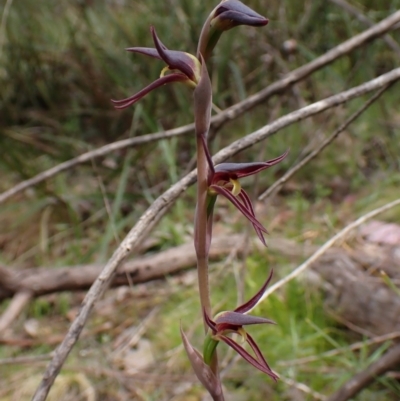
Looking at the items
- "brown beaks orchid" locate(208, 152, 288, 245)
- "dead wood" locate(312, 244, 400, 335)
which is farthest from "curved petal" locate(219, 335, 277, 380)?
"dead wood" locate(312, 244, 400, 335)

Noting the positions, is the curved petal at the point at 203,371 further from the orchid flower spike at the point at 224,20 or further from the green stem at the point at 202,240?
the orchid flower spike at the point at 224,20

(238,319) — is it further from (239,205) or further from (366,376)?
(366,376)

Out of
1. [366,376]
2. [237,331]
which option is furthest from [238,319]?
[366,376]

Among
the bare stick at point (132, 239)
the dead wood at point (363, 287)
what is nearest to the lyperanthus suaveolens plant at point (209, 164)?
the bare stick at point (132, 239)

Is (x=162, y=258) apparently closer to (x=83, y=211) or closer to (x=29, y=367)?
(x=29, y=367)

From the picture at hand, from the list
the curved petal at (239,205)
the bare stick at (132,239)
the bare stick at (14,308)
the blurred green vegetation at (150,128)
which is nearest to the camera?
the curved petal at (239,205)

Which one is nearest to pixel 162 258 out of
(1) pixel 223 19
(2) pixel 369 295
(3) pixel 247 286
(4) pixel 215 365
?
(3) pixel 247 286

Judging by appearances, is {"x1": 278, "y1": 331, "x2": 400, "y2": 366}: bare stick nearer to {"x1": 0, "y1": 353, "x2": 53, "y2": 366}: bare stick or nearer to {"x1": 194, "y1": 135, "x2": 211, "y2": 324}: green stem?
{"x1": 0, "y1": 353, "x2": 53, "y2": 366}: bare stick
